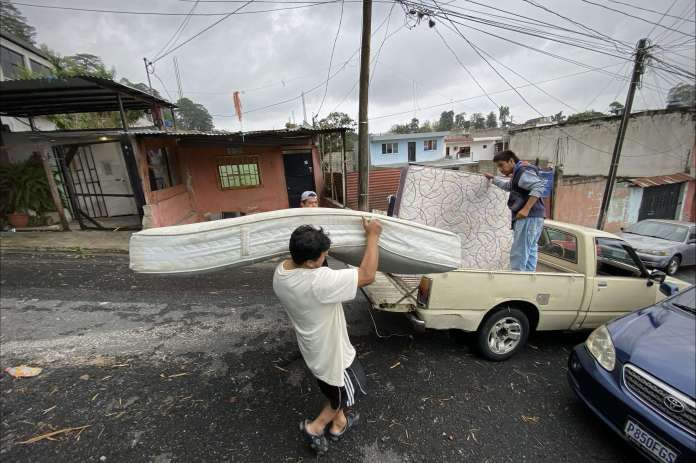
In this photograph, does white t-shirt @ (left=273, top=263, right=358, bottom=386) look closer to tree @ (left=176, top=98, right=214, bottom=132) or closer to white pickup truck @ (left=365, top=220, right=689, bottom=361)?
white pickup truck @ (left=365, top=220, right=689, bottom=361)

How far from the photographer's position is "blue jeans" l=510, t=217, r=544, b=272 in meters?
3.50

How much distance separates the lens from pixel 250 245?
197 centimetres

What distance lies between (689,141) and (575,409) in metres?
18.0

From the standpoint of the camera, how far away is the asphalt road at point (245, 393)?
2221 millimetres

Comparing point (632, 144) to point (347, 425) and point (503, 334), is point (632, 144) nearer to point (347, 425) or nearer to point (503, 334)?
point (503, 334)

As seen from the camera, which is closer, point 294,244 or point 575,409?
point 294,244

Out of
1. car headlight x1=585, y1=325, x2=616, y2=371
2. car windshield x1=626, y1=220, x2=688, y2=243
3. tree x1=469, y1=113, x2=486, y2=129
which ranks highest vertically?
tree x1=469, y1=113, x2=486, y2=129

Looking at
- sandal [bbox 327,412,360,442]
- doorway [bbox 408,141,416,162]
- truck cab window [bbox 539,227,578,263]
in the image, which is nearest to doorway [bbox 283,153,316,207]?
truck cab window [bbox 539,227,578,263]

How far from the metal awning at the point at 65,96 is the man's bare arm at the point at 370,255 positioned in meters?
7.20

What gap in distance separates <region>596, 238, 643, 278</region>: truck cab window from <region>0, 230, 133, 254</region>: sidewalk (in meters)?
8.78

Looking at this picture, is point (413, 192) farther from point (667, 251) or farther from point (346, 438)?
point (667, 251)

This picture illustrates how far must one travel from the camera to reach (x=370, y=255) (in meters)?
1.90

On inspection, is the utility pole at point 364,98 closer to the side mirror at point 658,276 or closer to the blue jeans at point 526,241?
the blue jeans at point 526,241

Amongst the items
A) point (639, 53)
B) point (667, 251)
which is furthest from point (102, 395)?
point (639, 53)
